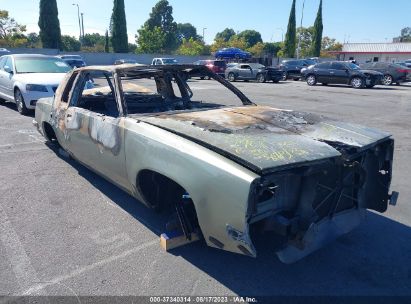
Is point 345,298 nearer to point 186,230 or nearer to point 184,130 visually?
point 186,230

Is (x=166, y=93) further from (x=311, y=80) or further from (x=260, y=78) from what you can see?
(x=260, y=78)

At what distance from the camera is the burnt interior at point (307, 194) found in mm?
2352

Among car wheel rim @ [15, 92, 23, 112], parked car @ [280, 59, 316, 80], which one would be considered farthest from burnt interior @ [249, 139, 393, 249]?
parked car @ [280, 59, 316, 80]

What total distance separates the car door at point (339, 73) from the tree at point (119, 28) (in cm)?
3297

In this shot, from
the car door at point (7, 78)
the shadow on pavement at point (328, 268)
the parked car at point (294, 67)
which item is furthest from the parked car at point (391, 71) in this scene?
the shadow on pavement at point (328, 268)

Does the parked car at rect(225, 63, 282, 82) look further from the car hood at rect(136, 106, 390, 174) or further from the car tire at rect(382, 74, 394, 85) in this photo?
the car hood at rect(136, 106, 390, 174)

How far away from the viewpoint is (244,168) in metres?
2.18

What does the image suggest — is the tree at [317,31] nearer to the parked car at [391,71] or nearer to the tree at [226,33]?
the parked car at [391,71]

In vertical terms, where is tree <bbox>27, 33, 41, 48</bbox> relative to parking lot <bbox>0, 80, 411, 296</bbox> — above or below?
above

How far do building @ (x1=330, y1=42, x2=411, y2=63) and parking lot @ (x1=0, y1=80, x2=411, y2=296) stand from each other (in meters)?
61.5

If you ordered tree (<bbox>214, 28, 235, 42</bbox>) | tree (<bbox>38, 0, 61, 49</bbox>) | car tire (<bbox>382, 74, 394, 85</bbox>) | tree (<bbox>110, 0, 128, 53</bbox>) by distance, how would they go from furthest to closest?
tree (<bbox>214, 28, 235, 42</bbox>)
tree (<bbox>110, 0, 128, 53</bbox>)
tree (<bbox>38, 0, 61, 49</bbox>)
car tire (<bbox>382, 74, 394, 85</bbox>)

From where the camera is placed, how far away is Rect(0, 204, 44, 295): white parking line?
2486mm

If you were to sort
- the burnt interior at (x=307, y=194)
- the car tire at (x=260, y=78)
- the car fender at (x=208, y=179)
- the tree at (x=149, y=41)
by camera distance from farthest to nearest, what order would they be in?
the tree at (x=149, y=41)
the car tire at (x=260, y=78)
the burnt interior at (x=307, y=194)
the car fender at (x=208, y=179)

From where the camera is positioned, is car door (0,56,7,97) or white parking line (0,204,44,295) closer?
white parking line (0,204,44,295)
